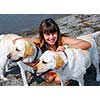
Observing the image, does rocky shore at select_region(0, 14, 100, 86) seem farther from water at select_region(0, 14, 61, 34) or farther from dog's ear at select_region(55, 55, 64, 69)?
dog's ear at select_region(55, 55, 64, 69)

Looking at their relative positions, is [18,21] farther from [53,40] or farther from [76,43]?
[76,43]

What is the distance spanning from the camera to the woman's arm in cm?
375

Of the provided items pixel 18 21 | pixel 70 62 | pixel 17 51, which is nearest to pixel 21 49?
pixel 17 51

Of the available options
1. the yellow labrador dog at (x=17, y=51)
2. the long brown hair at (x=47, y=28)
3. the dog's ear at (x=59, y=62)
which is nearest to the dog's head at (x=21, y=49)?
the yellow labrador dog at (x=17, y=51)

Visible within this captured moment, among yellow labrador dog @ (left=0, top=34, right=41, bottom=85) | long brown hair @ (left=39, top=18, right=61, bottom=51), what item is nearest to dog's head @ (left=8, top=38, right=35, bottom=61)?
yellow labrador dog @ (left=0, top=34, right=41, bottom=85)

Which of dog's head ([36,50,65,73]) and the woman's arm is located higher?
the woman's arm

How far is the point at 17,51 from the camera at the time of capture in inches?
147

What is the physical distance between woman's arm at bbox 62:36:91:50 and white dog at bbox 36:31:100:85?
0.03 meters

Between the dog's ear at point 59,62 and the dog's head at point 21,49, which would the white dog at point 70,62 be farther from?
the dog's head at point 21,49

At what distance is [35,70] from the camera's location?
3.76 metres

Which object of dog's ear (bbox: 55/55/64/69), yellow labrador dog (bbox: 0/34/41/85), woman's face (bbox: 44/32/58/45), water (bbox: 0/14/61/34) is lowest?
dog's ear (bbox: 55/55/64/69)

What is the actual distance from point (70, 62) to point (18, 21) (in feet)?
1.88
